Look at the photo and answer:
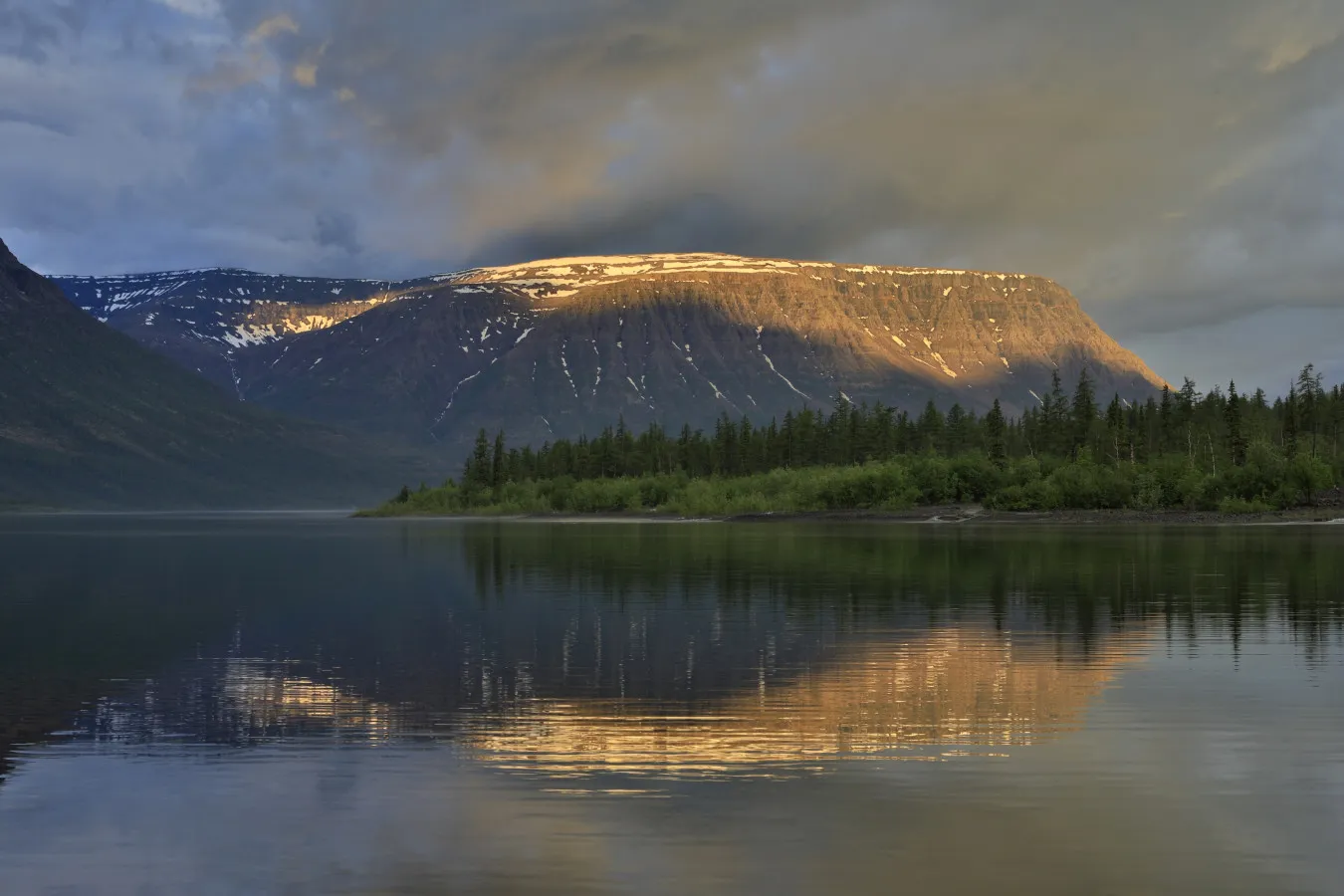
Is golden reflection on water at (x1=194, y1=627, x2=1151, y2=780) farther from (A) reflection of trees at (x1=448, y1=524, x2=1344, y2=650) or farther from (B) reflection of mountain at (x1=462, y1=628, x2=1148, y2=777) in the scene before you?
(A) reflection of trees at (x1=448, y1=524, x2=1344, y2=650)

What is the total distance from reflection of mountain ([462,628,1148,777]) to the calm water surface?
13 cm

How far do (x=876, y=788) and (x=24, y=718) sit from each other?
1868cm

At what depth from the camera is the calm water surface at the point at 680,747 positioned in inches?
680

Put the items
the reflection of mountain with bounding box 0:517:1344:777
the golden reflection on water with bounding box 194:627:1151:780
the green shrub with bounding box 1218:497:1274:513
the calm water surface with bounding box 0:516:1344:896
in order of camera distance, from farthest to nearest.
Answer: the green shrub with bounding box 1218:497:1274:513
the reflection of mountain with bounding box 0:517:1344:777
the golden reflection on water with bounding box 194:627:1151:780
the calm water surface with bounding box 0:516:1344:896

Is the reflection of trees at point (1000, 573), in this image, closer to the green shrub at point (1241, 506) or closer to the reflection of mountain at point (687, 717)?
the reflection of mountain at point (687, 717)

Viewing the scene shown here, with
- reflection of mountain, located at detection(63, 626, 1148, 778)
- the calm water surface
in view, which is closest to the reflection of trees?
the calm water surface

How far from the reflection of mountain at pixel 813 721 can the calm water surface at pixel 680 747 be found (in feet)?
0.44

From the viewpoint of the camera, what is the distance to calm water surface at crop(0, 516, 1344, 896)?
17266 millimetres

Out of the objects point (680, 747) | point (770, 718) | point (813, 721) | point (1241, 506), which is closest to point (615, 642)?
point (770, 718)

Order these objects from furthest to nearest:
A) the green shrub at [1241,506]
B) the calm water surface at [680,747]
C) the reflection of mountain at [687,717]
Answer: the green shrub at [1241,506], the reflection of mountain at [687,717], the calm water surface at [680,747]

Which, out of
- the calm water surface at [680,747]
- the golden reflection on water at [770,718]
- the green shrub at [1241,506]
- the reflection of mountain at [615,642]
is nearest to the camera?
the calm water surface at [680,747]

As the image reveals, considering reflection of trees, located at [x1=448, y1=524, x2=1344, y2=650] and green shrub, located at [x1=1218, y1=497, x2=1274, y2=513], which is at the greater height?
green shrub, located at [x1=1218, y1=497, x2=1274, y2=513]

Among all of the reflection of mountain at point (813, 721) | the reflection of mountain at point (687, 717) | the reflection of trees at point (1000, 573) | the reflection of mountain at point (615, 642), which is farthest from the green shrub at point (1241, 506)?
the reflection of mountain at point (687, 717)

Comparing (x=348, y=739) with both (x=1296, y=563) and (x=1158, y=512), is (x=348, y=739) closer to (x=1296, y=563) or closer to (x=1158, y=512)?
(x=1296, y=563)
